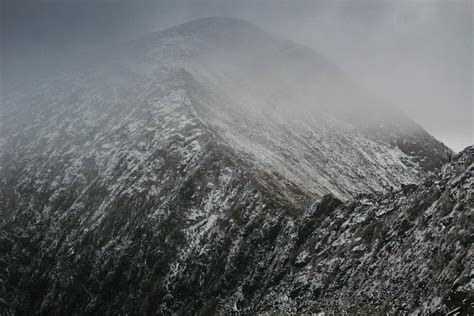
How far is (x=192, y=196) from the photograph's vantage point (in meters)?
51.4

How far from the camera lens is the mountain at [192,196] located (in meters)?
32.7

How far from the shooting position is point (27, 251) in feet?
202

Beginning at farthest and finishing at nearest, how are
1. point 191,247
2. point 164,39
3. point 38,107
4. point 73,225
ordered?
1. point 164,39
2. point 38,107
3. point 73,225
4. point 191,247

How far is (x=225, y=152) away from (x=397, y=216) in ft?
106

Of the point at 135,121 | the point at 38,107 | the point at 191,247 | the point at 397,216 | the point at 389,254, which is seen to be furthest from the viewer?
the point at 38,107

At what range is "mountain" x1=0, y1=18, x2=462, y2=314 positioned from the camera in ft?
107

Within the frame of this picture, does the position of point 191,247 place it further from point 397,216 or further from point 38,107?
point 38,107

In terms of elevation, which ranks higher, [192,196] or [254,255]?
[254,255]

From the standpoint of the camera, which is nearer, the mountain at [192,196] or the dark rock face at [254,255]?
the dark rock face at [254,255]

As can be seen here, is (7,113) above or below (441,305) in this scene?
below

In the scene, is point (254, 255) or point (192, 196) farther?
point (192, 196)

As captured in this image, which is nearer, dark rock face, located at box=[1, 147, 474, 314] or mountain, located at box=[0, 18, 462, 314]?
dark rock face, located at box=[1, 147, 474, 314]

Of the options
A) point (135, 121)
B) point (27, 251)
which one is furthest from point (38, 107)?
point (27, 251)

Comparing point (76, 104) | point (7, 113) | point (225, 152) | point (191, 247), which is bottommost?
point (7, 113)
